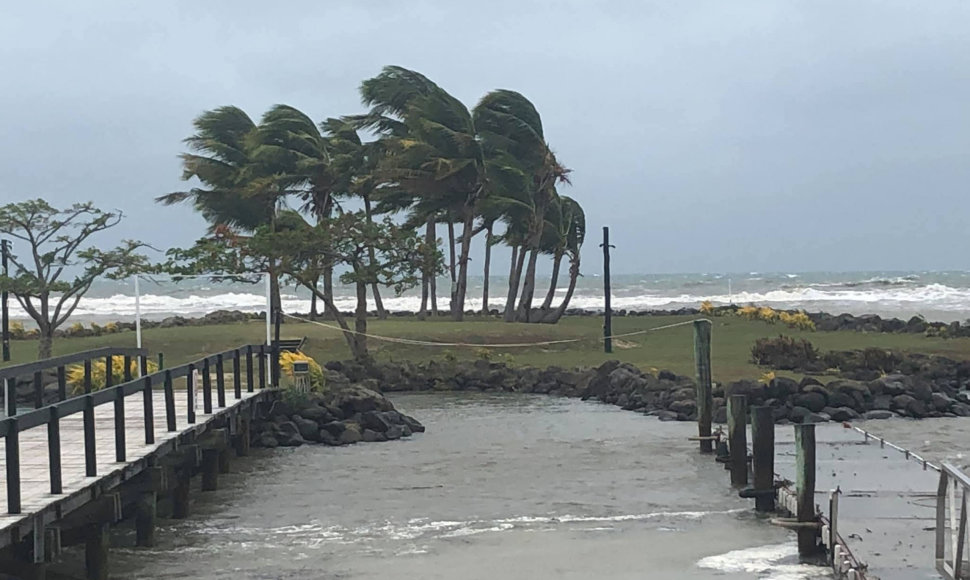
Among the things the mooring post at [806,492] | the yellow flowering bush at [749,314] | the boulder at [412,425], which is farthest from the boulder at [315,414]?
the yellow flowering bush at [749,314]

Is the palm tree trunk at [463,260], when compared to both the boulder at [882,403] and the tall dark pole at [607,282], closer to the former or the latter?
the tall dark pole at [607,282]

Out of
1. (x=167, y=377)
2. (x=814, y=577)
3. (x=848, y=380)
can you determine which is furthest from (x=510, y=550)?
(x=848, y=380)

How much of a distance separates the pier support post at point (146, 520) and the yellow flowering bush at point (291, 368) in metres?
10.6

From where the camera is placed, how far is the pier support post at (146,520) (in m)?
13.9

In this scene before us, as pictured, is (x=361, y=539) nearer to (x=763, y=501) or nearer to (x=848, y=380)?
(x=763, y=501)

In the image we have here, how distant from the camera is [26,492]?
1136 cm

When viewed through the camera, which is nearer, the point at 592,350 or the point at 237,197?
the point at 592,350

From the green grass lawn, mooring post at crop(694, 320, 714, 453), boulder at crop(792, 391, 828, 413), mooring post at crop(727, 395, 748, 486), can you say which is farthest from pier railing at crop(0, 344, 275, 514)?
the green grass lawn

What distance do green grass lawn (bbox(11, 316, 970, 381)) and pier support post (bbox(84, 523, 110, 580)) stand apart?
20.8 meters

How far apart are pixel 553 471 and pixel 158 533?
6645 mm

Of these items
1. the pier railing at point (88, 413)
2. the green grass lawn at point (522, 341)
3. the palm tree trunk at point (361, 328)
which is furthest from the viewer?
the green grass lawn at point (522, 341)

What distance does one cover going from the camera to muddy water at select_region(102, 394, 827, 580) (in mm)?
13078

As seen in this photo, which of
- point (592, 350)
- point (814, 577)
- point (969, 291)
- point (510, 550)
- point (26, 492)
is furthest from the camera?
point (969, 291)

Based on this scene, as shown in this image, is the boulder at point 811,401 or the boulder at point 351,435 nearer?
the boulder at point 351,435
